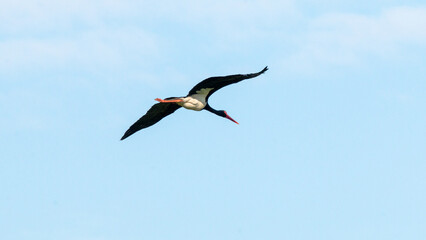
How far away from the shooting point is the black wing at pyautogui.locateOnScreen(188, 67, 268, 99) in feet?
119

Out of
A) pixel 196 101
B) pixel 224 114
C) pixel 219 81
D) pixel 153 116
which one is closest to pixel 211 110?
pixel 224 114

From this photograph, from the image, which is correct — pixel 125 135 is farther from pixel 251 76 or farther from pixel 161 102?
pixel 251 76

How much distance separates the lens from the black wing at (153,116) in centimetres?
4084

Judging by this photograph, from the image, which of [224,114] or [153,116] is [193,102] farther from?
[224,114]

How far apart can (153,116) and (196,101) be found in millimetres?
2614

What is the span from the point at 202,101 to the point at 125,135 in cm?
395

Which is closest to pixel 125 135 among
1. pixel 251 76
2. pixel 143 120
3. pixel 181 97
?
pixel 143 120

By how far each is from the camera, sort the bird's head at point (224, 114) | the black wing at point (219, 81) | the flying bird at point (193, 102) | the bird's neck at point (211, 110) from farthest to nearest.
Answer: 1. the bird's head at point (224, 114)
2. the bird's neck at point (211, 110)
3. the flying bird at point (193, 102)
4. the black wing at point (219, 81)

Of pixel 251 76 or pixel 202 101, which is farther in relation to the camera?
pixel 202 101

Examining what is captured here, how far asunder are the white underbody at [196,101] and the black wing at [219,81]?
182 millimetres

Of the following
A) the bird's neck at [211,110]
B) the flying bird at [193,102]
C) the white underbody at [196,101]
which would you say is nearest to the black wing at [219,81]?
the flying bird at [193,102]

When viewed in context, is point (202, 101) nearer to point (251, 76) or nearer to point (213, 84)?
point (213, 84)

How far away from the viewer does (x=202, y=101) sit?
39656 mm

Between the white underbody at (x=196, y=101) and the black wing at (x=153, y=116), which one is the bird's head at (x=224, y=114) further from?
the white underbody at (x=196, y=101)
